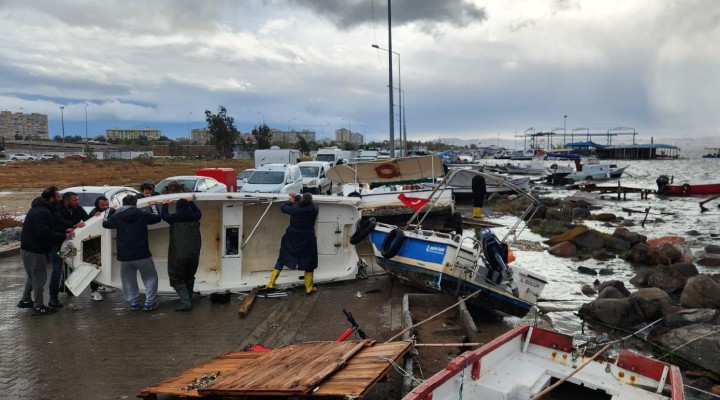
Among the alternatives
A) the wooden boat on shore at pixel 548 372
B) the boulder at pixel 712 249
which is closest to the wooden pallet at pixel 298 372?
the wooden boat on shore at pixel 548 372

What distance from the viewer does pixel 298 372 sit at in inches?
186

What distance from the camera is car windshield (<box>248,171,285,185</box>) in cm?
1917

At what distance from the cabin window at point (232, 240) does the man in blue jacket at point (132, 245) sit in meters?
1.48

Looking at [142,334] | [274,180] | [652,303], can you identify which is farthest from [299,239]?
[274,180]

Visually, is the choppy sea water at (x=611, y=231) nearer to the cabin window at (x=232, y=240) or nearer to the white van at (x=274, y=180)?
the cabin window at (x=232, y=240)

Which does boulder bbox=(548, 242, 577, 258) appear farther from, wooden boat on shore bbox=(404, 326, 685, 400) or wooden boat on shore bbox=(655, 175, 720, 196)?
wooden boat on shore bbox=(655, 175, 720, 196)

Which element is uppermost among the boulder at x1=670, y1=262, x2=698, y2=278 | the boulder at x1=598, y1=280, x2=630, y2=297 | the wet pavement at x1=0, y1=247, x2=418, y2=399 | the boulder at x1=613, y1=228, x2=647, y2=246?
the wet pavement at x1=0, y1=247, x2=418, y2=399

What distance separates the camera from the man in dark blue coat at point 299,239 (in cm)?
861

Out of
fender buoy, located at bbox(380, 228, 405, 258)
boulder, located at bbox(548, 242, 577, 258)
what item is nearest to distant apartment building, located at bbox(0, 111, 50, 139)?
boulder, located at bbox(548, 242, 577, 258)

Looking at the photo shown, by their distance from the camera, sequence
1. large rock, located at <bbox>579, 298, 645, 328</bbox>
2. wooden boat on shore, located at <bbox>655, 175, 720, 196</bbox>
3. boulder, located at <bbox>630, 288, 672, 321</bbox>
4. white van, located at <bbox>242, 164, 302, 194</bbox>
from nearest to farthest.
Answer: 1. large rock, located at <bbox>579, 298, 645, 328</bbox>
2. boulder, located at <bbox>630, 288, 672, 321</bbox>
3. white van, located at <bbox>242, 164, 302, 194</bbox>
4. wooden boat on shore, located at <bbox>655, 175, 720, 196</bbox>

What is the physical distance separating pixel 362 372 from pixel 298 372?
625 millimetres

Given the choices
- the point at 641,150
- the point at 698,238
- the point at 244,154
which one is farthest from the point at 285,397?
the point at 641,150

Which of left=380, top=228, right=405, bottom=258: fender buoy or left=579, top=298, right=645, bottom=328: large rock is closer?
left=380, top=228, right=405, bottom=258: fender buoy

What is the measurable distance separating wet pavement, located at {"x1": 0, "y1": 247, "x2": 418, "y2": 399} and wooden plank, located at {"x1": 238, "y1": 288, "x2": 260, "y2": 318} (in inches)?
3.3
